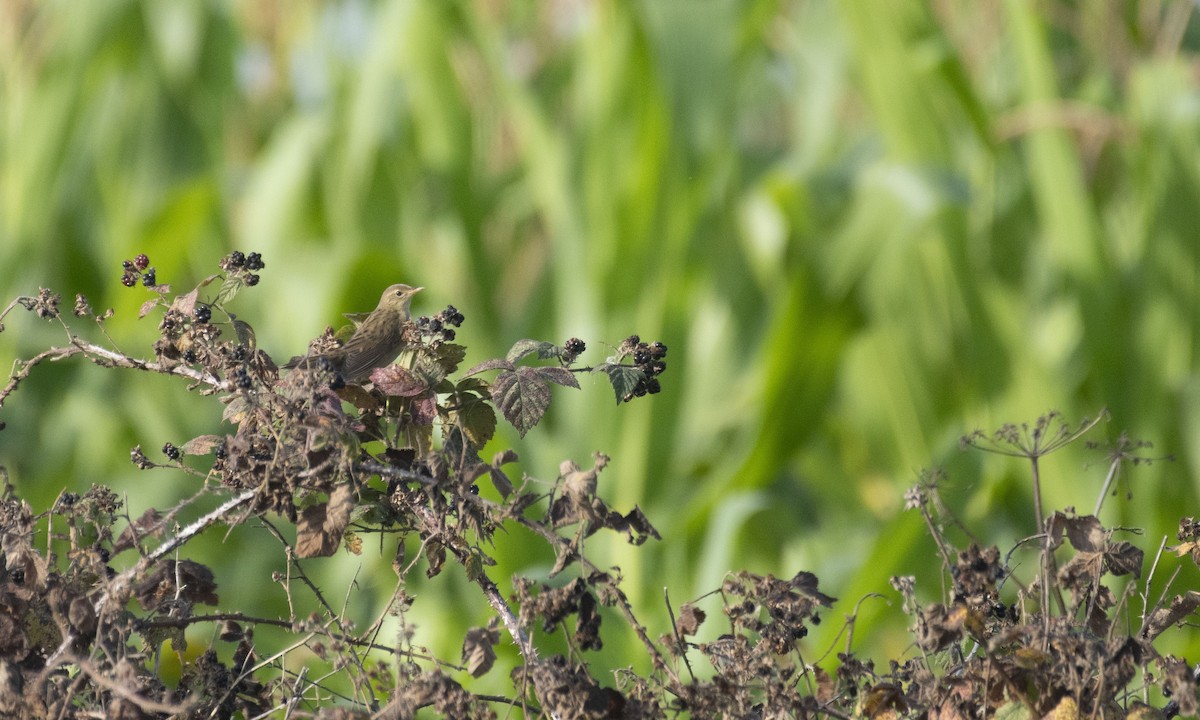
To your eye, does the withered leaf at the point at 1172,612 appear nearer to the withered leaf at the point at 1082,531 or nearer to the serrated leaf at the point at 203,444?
the withered leaf at the point at 1082,531

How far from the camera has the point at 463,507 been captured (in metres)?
0.81

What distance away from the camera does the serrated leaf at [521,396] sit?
0.85m

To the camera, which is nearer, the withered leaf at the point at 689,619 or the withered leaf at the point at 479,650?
the withered leaf at the point at 479,650

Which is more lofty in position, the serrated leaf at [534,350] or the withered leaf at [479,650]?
the serrated leaf at [534,350]

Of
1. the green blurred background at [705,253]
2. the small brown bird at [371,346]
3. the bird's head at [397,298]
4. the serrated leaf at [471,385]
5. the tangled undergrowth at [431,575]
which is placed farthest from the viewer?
the green blurred background at [705,253]

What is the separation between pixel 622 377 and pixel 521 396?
7 cm

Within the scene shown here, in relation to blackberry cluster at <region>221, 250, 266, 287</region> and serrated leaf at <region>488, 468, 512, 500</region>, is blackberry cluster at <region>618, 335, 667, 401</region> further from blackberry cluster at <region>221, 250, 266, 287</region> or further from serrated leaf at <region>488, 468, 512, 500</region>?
blackberry cluster at <region>221, 250, 266, 287</region>

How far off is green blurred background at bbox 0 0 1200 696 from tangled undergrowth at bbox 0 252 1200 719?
5.05 ft

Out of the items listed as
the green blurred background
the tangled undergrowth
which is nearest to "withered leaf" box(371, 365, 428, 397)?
the tangled undergrowth

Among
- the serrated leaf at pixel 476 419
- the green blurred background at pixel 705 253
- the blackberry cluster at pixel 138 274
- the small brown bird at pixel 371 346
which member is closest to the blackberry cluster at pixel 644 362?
the serrated leaf at pixel 476 419

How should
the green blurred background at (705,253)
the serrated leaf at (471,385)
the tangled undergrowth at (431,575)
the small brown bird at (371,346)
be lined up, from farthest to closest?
1. the green blurred background at (705,253)
2. the small brown bird at (371,346)
3. the serrated leaf at (471,385)
4. the tangled undergrowth at (431,575)

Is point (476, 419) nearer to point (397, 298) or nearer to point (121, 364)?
point (121, 364)

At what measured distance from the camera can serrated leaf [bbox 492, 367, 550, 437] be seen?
85cm

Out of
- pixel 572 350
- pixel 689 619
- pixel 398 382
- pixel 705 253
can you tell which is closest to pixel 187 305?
pixel 398 382
